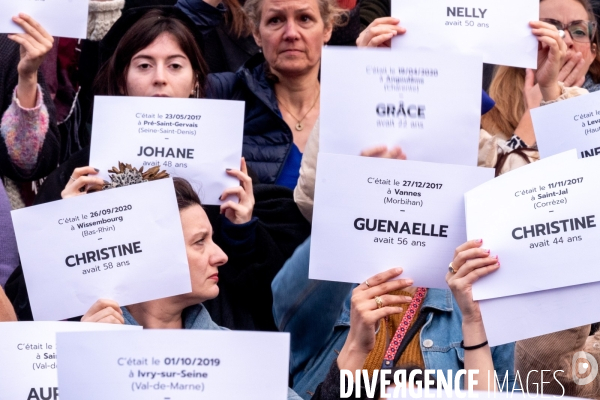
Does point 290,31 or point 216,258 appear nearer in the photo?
point 216,258

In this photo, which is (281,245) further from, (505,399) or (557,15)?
(505,399)

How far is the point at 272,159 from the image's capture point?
17.4 feet

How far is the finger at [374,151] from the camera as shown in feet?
13.6

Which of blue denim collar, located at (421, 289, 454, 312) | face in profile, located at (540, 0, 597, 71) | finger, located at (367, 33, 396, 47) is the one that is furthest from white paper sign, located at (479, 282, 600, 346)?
face in profile, located at (540, 0, 597, 71)

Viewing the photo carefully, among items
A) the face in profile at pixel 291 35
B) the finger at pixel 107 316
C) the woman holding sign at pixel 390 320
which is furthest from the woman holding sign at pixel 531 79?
the finger at pixel 107 316

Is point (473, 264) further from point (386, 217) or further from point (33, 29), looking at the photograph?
point (33, 29)

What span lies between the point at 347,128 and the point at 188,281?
77 cm

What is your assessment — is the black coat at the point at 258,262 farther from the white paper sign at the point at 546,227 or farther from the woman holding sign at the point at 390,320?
the white paper sign at the point at 546,227

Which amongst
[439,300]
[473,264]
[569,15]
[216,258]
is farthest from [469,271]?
[569,15]

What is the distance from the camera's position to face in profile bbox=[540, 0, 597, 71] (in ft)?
17.9

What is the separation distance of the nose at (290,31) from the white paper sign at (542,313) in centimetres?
208

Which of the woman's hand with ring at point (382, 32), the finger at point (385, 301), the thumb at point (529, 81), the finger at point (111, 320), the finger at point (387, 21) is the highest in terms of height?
the thumb at point (529, 81)

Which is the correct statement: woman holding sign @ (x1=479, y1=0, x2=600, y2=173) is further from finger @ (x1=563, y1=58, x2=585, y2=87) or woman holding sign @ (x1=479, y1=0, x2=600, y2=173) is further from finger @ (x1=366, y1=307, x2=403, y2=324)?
finger @ (x1=366, y1=307, x2=403, y2=324)

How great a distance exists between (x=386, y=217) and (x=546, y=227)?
21.8 inches
